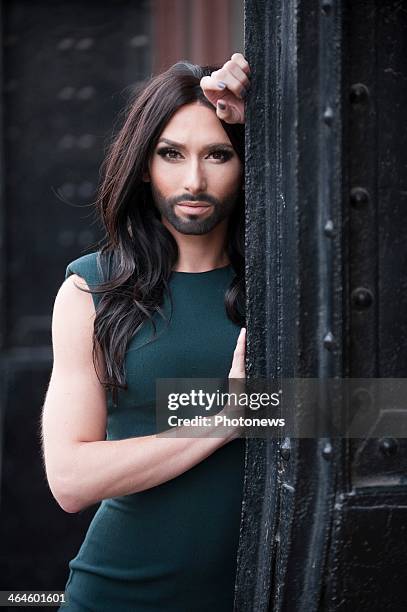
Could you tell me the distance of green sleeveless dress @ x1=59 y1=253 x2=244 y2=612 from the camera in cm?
176

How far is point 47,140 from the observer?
14.3ft

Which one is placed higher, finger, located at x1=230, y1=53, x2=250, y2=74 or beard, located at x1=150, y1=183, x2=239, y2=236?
finger, located at x1=230, y1=53, x2=250, y2=74

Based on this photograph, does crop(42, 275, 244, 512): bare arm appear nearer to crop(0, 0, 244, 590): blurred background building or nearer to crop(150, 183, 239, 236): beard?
crop(150, 183, 239, 236): beard

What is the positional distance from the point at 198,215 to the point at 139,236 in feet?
0.59

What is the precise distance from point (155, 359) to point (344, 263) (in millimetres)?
588

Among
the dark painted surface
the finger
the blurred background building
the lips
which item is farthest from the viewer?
the blurred background building

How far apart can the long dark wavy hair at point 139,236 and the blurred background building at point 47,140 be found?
7.60 ft

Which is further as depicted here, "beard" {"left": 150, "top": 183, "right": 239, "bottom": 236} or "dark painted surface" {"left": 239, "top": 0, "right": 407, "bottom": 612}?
"beard" {"left": 150, "top": 183, "right": 239, "bottom": 236}

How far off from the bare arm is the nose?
0.31 meters

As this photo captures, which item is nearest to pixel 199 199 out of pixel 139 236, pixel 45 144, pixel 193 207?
pixel 193 207

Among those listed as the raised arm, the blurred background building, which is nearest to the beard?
the raised arm

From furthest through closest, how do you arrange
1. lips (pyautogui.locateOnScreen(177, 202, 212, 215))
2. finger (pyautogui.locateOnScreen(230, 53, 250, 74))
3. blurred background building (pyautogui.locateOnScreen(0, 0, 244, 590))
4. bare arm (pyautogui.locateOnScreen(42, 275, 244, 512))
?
blurred background building (pyautogui.locateOnScreen(0, 0, 244, 590))
lips (pyautogui.locateOnScreen(177, 202, 212, 215))
bare arm (pyautogui.locateOnScreen(42, 275, 244, 512))
finger (pyautogui.locateOnScreen(230, 53, 250, 74))

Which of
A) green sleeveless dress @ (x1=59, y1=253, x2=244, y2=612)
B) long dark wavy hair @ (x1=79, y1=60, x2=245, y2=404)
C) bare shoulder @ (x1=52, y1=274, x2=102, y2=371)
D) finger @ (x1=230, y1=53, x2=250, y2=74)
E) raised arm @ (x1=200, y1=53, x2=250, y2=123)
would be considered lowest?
green sleeveless dress @ (x1=59, y1=253, x2=244, y2=612)

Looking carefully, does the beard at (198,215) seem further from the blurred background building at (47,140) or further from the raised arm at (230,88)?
the blurred background building at (47,140)
